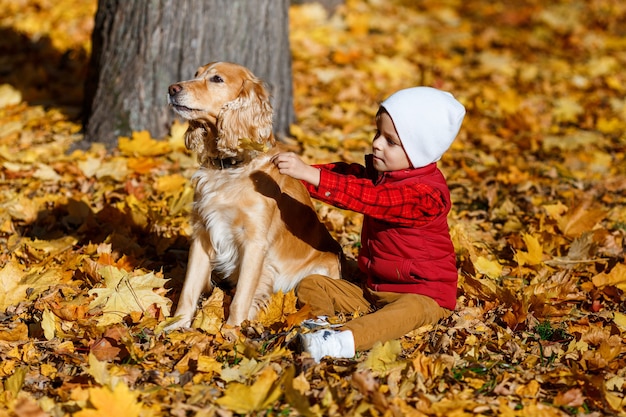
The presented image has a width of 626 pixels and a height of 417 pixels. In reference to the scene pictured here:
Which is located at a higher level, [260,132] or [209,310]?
[260,132]

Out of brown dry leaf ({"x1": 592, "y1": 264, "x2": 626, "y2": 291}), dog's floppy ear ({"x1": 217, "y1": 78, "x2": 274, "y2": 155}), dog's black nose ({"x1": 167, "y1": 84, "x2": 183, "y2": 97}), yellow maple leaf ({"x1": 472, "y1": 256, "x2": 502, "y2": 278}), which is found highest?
dog's black nose ({"x1": 167, "y1": 84, "x2": 183, "y2": 97})

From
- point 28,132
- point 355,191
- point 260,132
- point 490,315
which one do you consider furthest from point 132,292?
point 28,132

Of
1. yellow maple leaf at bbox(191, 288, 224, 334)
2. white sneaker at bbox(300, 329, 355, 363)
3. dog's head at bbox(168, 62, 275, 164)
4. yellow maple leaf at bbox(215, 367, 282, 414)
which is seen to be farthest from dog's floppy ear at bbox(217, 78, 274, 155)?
yellow maple leaf at bbox(215, 367, 282, 414)

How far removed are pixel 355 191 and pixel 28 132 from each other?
13.3 ft

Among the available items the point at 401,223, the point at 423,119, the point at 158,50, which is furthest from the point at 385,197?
the point at 158,50

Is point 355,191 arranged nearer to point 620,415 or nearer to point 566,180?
point 620,415

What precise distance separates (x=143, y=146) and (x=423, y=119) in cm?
303

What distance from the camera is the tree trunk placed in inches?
235

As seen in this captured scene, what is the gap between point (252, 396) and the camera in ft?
9.95

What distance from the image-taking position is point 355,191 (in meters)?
3.68

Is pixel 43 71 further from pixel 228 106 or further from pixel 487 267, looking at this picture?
pixel 487 267

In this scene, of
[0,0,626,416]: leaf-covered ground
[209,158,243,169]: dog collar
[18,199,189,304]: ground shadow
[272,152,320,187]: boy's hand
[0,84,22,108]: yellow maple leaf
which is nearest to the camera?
[0,0,626,416]: leaf-covered ground

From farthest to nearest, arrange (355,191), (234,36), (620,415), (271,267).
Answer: (234,36) < (271,267) < (355,191) < (620,415)

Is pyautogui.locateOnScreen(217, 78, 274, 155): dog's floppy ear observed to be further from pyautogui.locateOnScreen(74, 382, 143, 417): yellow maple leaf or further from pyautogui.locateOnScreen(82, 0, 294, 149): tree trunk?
pyautogui.locateOnScreen(82, 0, 294, 149): tree trunk
